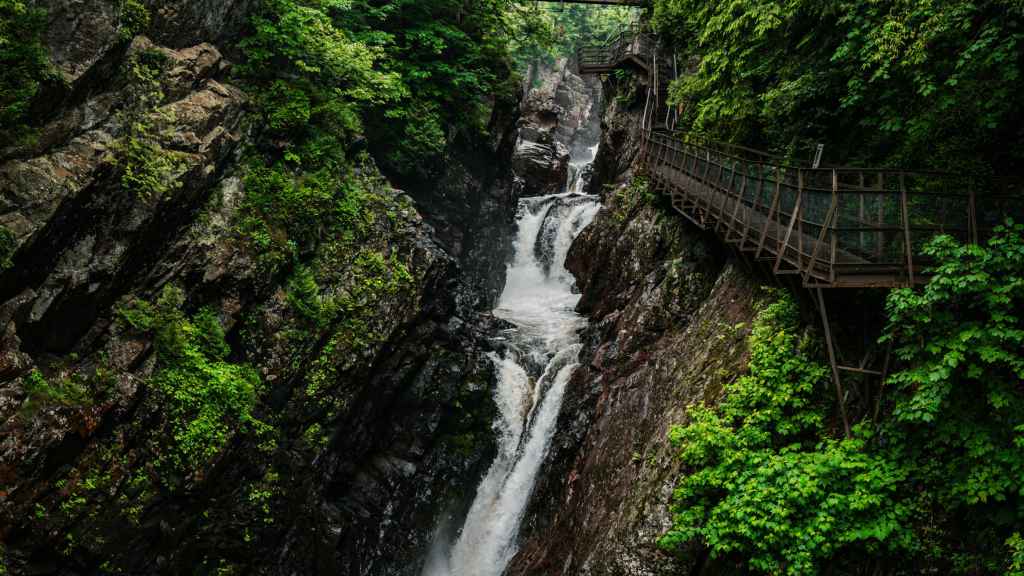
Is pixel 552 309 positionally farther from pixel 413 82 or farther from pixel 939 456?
pixel 939 456

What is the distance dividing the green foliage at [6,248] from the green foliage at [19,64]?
165cm

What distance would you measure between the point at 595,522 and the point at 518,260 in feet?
58.3

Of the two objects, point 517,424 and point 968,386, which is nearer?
point 968,386

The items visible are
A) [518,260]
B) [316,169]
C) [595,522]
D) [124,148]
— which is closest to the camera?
[124,148]

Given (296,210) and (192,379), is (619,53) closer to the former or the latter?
(296,210)

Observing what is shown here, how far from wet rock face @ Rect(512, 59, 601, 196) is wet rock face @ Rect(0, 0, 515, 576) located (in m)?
18.4

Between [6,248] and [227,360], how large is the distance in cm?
463

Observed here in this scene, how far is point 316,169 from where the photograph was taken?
1501 cm

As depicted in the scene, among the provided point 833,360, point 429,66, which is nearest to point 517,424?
point 833,360

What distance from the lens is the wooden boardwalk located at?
7.77 meters

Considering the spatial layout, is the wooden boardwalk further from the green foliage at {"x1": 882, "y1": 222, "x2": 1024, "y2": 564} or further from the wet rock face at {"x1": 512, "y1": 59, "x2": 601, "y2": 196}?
the wet rock face at {"x1": 512, "y1": 59, "x2": 601, "y2": 196}

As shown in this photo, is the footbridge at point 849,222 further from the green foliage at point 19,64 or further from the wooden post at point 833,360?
the green foliage at point 19,64

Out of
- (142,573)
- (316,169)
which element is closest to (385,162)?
(316,169)

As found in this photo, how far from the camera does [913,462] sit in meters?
7.00
